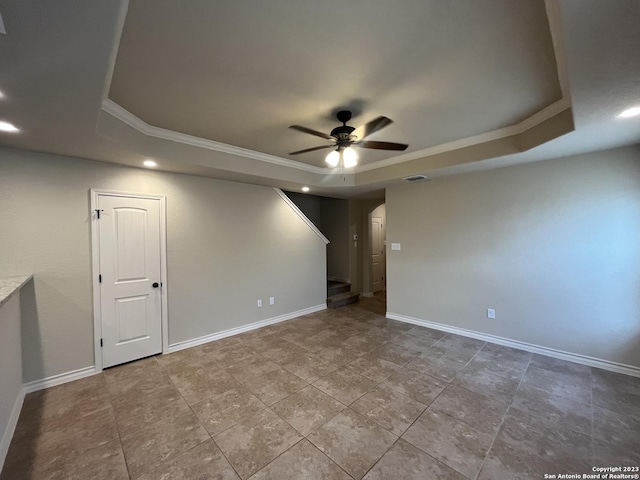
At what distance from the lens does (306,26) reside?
149 centimetres

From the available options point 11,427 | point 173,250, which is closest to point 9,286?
point 11,427

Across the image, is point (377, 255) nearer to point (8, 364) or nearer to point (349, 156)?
point (349, 156)

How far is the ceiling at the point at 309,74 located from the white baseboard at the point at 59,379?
7.70ft

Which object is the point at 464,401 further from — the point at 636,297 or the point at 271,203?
the point at 271,203

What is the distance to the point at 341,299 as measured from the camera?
5.59 metres

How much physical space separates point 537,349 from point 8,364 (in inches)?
216

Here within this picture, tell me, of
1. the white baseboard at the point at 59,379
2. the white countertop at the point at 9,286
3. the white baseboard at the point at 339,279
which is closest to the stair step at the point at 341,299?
the white baseboard at the point at 339,279

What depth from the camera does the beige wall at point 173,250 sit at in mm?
2568

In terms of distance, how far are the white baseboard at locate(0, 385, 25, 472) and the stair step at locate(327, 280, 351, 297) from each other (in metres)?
4.51

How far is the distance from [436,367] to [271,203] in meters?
3.43

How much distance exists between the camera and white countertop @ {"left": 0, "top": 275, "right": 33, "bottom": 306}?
1601mm

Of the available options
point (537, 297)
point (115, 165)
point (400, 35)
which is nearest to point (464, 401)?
point (537, 297)

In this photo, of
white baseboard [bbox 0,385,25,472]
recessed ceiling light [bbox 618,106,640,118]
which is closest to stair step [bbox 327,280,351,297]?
white baseboard [bbox 0,385,25,472]

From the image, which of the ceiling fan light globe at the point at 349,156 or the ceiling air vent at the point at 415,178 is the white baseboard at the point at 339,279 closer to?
the ceiling air vent at the point at 415,178
